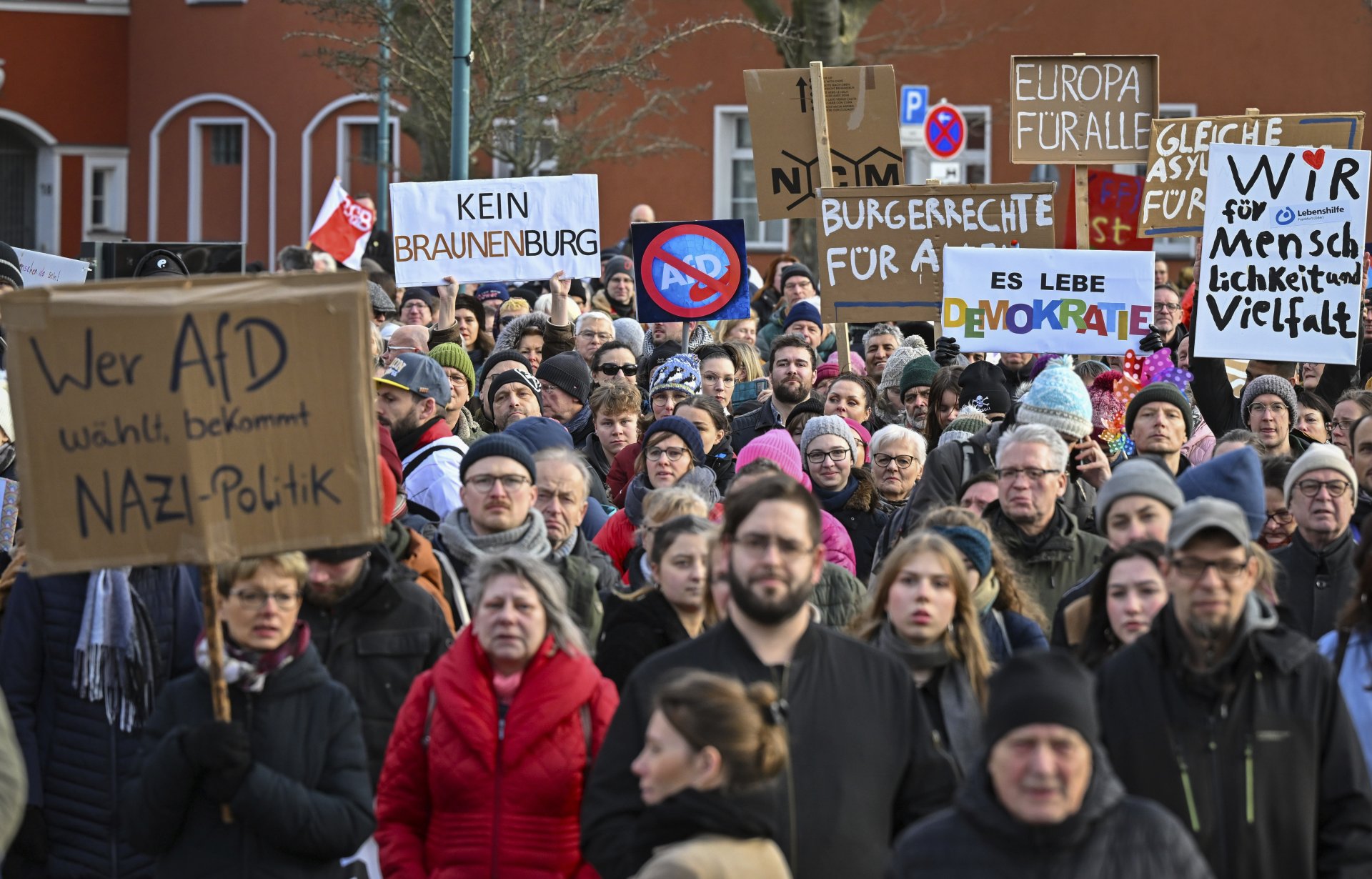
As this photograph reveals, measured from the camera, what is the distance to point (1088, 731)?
3881mm

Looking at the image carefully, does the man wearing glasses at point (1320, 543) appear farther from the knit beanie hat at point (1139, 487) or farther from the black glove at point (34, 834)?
the black glove at point (34, 834)

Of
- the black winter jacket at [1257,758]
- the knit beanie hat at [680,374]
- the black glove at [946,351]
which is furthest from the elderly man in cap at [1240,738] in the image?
the black glove at [946,351]

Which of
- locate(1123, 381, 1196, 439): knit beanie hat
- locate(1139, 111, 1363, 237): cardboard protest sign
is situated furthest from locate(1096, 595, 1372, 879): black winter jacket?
locate(1139, 111, 1363, 237): cardboard protest sign

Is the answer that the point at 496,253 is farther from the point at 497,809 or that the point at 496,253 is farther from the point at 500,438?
the point at 497,809

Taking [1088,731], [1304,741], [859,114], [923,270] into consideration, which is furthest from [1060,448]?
[859,114]

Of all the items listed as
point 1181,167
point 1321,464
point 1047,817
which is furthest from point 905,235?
point 1047,817

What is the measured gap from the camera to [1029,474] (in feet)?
21.9

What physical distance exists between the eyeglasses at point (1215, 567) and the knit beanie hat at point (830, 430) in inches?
135

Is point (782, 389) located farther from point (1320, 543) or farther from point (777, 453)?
point (1320, 543)

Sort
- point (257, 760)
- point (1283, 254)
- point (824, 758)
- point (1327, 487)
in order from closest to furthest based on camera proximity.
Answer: point (824, 758) → point (257, 760) → point (1327, 487) → point (1283, 254)

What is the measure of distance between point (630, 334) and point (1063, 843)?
8.97 meters

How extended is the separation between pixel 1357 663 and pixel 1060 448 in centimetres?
171

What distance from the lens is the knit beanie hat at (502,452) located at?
6344 millimetres

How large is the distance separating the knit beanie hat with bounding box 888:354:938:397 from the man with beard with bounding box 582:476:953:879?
544cm
